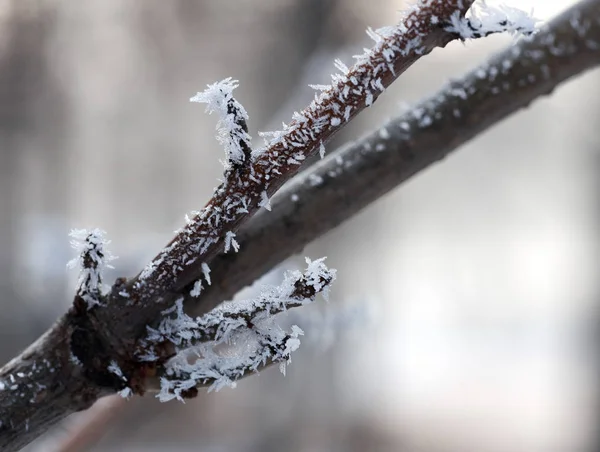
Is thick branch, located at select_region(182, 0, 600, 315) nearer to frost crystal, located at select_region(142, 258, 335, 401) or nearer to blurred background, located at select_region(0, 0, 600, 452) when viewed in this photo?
frost crystal, located at select_region(142, 258, 335, 401)

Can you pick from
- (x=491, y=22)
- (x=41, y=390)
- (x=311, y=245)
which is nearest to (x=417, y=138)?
(x=491, y=22)

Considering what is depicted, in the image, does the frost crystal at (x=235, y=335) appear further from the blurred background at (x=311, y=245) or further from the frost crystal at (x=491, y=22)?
the blurred background at (x=311, y=245)

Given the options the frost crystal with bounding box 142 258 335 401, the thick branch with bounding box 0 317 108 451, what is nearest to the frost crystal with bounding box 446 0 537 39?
the frost crystal with bounding box 142 258 335 401

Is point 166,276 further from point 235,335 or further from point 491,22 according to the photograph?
point 491,22

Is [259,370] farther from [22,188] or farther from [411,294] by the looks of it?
[411,294]

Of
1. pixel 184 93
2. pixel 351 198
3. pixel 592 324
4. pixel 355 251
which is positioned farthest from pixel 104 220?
pixel 351 198

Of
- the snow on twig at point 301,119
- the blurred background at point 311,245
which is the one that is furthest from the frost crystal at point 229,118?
the blurred background at point 311,245
